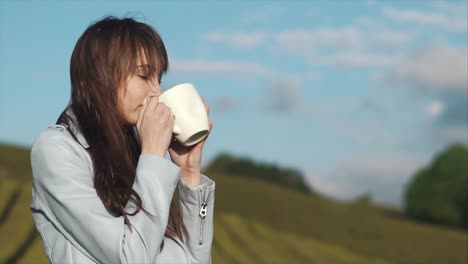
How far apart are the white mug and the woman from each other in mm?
85

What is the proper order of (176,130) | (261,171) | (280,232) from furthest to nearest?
(261,171), (280,232), (176,130)

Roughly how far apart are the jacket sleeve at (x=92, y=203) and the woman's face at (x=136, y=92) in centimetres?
14

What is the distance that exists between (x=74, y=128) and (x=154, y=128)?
9.1 inches

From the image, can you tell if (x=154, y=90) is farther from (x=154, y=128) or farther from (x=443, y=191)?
(x=443, y=191)

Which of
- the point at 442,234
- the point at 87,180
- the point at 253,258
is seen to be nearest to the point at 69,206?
the point at 87,180

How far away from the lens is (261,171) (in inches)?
1008

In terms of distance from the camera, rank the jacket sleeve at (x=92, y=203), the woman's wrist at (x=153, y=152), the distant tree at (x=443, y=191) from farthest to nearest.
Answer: the distant tree at (x=443, y=191)
the woman's wrist at (x=153, y=152)
the jacket sleeve at (x=92, y=203)

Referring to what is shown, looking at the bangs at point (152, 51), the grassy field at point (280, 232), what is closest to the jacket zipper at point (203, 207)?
the bangs at point (152, 51)

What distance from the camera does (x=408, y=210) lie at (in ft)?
106

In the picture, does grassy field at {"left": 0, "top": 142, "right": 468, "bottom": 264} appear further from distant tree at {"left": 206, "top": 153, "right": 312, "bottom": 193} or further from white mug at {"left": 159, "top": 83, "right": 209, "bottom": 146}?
distant tree at {"left": 206, "top": 153, "right": 312, "bottom": 193}

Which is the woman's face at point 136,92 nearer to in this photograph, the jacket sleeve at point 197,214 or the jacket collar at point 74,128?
the jacket collar at point 74,128

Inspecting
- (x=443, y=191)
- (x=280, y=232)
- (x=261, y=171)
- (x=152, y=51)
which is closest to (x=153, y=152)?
(x=152, y=51)

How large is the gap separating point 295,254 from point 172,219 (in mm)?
9723

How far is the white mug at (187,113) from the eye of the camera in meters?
1.96
